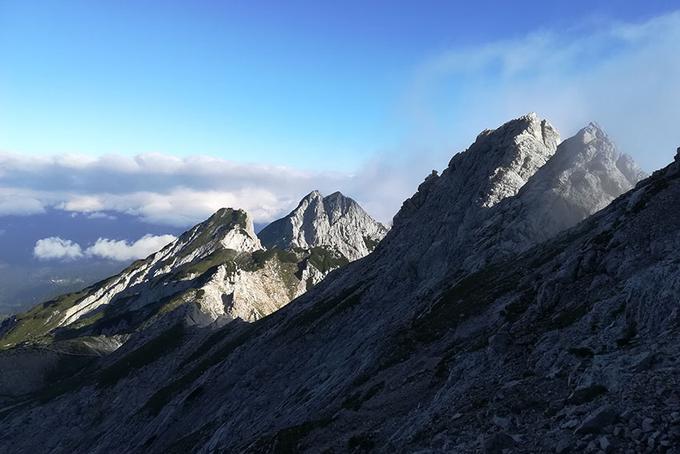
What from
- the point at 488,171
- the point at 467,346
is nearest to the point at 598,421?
the point at 467,346

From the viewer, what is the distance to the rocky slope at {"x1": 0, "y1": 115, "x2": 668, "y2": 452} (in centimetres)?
1992

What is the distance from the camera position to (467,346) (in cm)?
3478

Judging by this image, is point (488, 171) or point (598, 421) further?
point (488, 171)

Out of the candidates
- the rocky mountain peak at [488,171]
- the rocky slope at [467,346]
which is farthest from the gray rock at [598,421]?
the rocky mountain peak at [488,171]

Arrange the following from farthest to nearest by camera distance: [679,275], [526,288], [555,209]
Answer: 1. [555,209]
2. [526,288]
3. [679,275]

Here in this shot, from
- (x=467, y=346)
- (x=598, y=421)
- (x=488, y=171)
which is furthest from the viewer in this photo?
(x=488, y=171)

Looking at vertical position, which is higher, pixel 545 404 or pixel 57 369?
pixel 57 369

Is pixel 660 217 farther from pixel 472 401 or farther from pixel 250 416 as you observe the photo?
pixel 250 416

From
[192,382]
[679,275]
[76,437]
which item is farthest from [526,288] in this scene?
[76,437]

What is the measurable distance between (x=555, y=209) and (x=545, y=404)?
201ft

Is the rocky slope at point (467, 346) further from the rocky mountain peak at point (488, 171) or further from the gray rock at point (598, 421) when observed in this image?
the rocky mountain peak at point (488, 171)

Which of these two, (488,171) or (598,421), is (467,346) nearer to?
(598,421)

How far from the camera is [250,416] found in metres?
58.2

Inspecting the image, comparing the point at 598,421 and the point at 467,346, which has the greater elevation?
the point at 467,346
